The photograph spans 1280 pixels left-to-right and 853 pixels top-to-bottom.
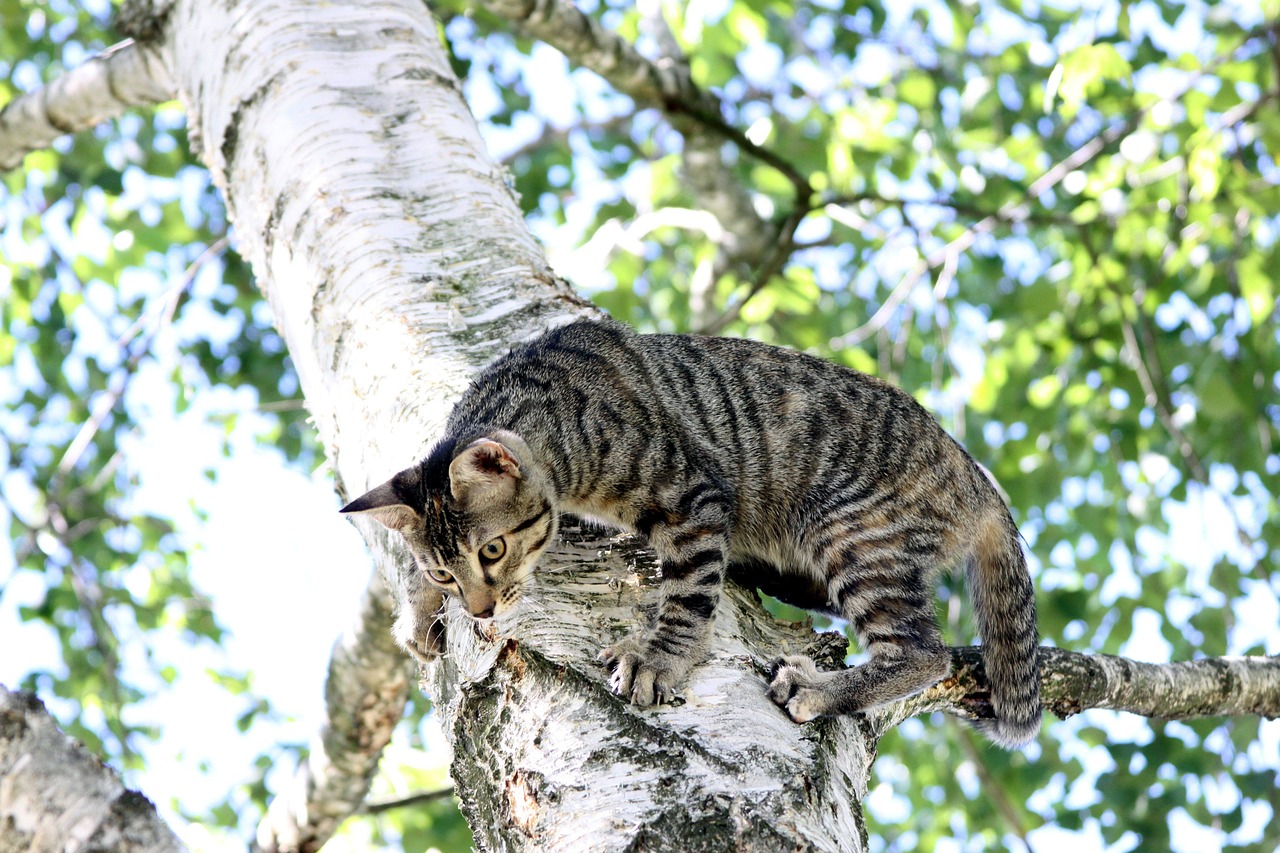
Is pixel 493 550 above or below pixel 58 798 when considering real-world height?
below

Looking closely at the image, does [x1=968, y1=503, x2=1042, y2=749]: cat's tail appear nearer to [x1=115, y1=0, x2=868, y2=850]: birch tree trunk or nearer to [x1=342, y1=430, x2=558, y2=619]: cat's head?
[x1=115, y1=0, x2=868, y2=850]: birch tree trunk

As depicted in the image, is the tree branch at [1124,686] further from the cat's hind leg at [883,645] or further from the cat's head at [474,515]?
the cat's head at [474,515]

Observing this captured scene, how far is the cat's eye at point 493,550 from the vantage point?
2506 mm

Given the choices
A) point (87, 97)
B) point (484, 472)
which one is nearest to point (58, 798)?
point (484, 472)

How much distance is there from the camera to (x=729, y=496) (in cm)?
278

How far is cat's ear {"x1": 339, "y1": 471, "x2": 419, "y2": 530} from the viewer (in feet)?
7.30

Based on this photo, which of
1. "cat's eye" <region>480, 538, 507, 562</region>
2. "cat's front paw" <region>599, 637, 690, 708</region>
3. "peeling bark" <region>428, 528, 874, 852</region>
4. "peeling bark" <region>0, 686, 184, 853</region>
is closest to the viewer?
"peeling bark" <region>0, 686, 184, 853</region>

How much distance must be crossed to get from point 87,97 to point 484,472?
8.01 ft

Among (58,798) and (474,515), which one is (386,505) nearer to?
(474,515)

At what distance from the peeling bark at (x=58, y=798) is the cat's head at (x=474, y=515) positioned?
1.11m

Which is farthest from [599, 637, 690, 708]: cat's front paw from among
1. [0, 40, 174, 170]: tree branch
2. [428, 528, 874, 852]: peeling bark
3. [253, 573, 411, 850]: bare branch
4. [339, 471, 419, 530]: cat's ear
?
[0, 40, 174, 170]: tree branch

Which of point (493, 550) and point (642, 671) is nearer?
point (642, 671)

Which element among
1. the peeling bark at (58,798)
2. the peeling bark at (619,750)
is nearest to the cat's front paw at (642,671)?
the peeling bark at (619,750)

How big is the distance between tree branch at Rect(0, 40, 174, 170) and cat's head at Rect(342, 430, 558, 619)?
2.06 metres
